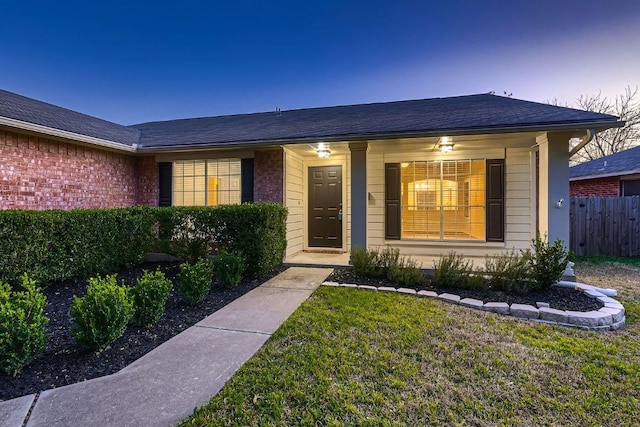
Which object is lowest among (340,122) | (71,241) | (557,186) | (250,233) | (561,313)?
(561,313)

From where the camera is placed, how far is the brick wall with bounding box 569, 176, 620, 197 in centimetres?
1130

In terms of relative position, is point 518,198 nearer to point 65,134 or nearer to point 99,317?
point 99,317

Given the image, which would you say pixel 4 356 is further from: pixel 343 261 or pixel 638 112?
pixel 638 112

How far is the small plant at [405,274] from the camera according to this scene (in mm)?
5000

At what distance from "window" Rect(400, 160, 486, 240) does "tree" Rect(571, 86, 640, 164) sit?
1336cm

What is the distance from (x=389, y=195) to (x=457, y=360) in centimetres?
Answer: 511

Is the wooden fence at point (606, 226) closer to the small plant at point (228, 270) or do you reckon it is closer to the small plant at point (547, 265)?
the small plant at point (547, 265)

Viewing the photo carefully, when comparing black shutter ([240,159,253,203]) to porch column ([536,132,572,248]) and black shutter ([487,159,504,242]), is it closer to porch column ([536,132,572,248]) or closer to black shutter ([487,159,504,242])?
black shutter ([487,159,504,242])

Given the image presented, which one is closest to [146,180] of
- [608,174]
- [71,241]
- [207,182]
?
[207,182]

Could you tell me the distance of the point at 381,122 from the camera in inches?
260

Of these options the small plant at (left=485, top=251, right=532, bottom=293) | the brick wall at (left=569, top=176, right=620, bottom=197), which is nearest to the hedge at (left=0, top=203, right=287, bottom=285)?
the small plant at (left=485, top=251, right=532, bottom=293)

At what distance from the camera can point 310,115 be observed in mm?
8625

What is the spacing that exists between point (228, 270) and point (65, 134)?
4.07 meters

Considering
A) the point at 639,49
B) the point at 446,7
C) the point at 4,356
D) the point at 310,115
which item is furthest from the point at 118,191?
the point at 639,49
